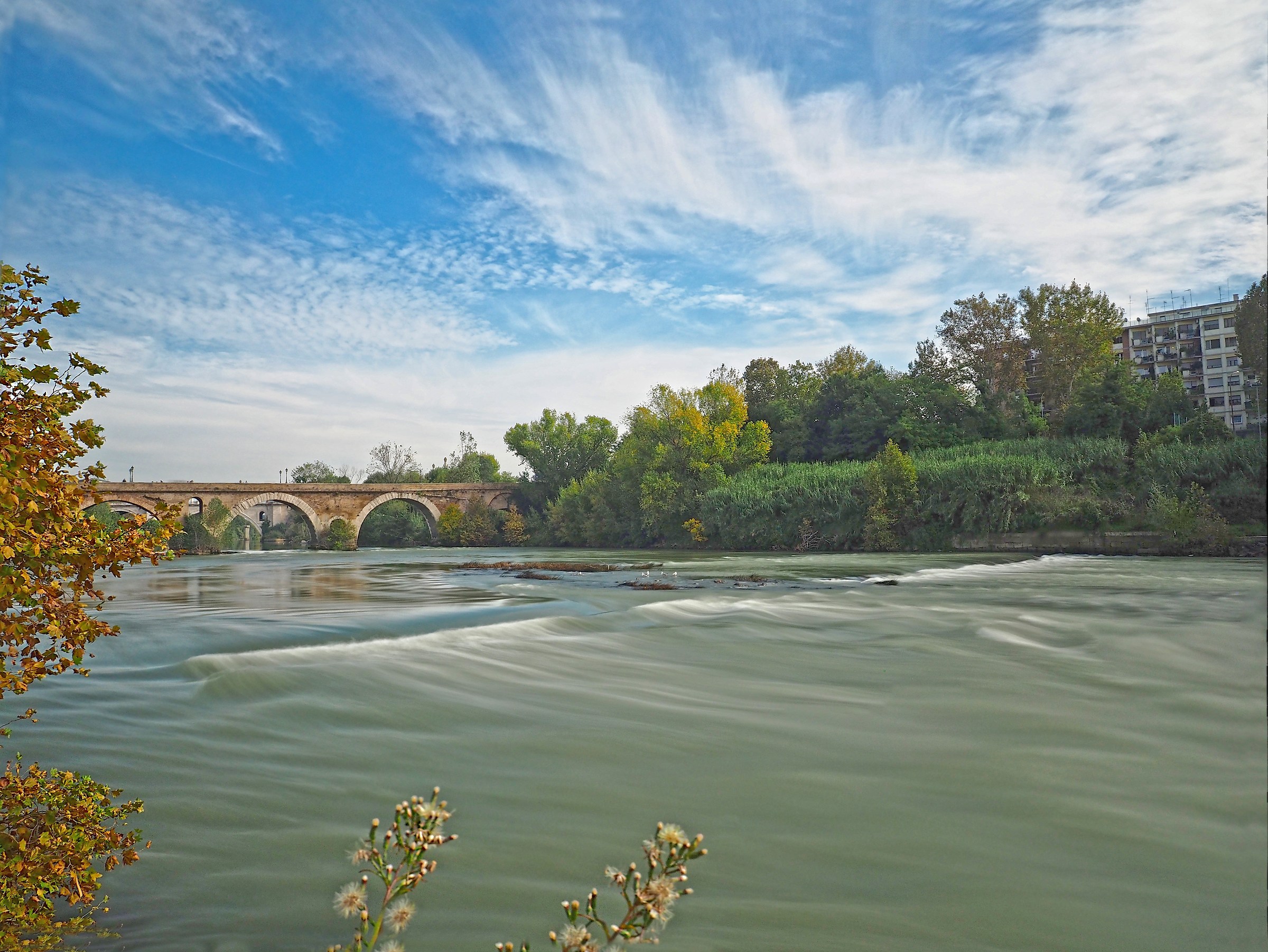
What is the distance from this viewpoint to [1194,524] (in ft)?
80.6

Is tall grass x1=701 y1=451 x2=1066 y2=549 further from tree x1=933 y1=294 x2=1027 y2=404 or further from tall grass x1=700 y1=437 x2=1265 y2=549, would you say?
tree x1=933 y1=294 x2=1027 y2=404

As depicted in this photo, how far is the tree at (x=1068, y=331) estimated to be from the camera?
176 feet

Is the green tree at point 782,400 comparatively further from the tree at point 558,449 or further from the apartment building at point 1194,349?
the apartment building at point 1194,349

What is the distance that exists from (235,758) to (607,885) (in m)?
3.10

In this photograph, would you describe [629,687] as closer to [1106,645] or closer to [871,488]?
[1106,645]

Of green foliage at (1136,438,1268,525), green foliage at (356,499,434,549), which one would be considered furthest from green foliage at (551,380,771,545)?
green foliage at (356,499,434,549)

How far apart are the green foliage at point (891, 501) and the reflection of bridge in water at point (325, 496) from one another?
4111 cm

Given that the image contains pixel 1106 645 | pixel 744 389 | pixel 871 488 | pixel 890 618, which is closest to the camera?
pixel 1106 645

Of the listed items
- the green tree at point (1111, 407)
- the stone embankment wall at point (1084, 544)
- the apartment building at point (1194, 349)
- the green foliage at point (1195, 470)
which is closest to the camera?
the green foliage at point (1195, 470)

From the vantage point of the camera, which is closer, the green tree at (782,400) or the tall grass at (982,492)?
the tall grass at (982,492)

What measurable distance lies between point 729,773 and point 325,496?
6455cm

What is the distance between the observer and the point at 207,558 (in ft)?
162

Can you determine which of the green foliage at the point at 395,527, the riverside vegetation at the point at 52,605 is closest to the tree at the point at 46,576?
the riverside vegetation at the point at 52,605

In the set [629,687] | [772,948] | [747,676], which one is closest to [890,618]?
[747,676]
